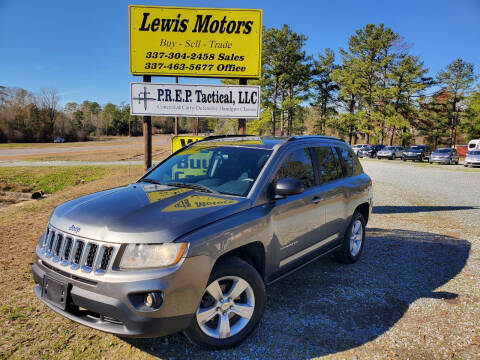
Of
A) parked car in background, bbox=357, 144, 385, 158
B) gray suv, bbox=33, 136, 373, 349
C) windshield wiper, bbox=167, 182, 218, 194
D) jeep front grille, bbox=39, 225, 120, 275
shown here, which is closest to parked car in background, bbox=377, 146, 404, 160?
parked car in background, bbox=357, 144, 385, 158

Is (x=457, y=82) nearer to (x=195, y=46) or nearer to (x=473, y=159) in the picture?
(x=473, y=159)

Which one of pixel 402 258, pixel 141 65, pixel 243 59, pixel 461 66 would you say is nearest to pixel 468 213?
pixel 402 258

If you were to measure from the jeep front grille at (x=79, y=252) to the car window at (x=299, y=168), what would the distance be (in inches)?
69.0

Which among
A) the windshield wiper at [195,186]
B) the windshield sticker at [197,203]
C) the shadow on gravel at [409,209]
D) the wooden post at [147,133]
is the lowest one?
the shadow on gravel at [409,209]

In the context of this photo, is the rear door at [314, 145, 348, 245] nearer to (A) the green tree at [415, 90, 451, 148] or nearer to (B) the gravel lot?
(B) the gravel lot

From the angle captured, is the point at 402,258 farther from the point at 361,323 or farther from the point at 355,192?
the point at 361,323

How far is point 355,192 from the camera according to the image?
4660mm

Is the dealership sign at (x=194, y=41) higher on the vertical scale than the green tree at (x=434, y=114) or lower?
lower

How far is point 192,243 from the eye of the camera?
2332mm

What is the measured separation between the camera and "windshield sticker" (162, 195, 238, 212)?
2.66 metres

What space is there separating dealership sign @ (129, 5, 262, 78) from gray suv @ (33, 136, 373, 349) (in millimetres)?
4305

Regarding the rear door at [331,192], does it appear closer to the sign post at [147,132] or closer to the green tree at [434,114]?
the sign post at [147,132]

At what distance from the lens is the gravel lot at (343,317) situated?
2.74m

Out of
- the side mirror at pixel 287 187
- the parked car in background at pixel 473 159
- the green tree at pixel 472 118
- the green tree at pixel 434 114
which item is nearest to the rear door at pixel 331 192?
the side mirror at pixel 287 187
